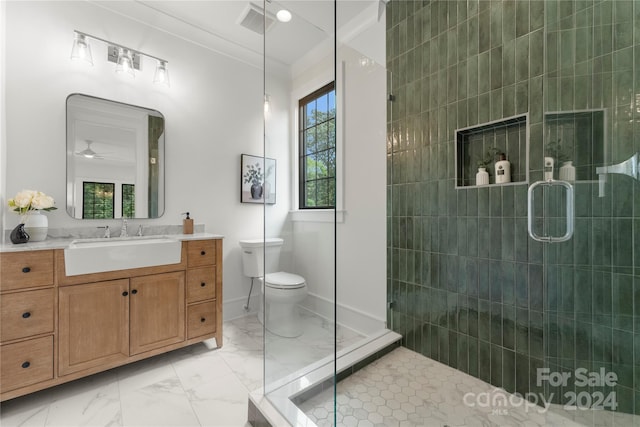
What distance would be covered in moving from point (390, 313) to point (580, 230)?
1.39 m

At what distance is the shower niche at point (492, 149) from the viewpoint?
1.51m

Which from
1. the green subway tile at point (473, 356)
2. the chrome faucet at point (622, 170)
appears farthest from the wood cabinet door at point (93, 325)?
the chrome faucet at point (622, 170)

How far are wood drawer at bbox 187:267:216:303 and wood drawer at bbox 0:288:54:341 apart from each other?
72 cm

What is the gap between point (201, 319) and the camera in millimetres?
2041

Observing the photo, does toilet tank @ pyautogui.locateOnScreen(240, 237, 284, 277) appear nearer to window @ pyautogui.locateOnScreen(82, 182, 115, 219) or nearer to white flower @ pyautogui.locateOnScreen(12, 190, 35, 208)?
window @ pyautogui.locateOnScreen(82, 182, 115, 219)

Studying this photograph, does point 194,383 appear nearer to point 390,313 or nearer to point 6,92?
point 390,313

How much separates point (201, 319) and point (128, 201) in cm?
110

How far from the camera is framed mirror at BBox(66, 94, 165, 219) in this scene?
196 centimetres

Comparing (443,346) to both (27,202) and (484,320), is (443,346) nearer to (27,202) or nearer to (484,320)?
(484,320)

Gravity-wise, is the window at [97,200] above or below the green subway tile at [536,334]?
above

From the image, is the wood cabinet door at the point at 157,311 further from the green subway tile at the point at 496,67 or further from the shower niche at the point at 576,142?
the green subway tile at the point at 496,67

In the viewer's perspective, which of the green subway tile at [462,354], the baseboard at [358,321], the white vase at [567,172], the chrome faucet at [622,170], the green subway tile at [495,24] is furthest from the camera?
the baseboard at [358,321]

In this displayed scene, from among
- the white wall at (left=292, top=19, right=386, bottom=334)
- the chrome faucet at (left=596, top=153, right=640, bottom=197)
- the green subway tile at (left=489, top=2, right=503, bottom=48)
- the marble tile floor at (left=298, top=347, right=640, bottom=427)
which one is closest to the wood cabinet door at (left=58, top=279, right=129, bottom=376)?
the marble tile floor at (left=298, top=347, right=640, bottom=427)

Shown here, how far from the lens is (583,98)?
101 cm
